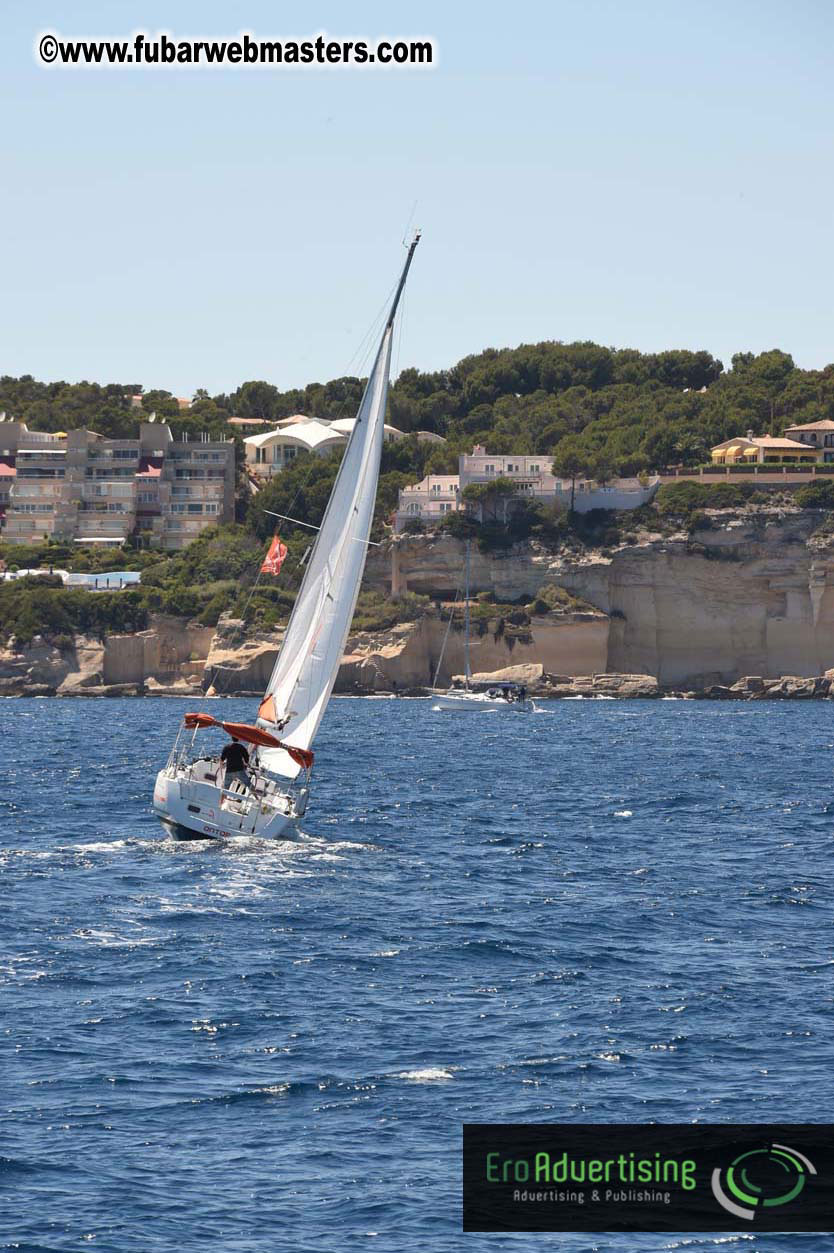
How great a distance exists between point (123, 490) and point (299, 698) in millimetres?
118822

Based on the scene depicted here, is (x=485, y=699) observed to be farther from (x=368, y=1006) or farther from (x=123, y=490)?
(x=368, y=1006)

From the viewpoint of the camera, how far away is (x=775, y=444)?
5694 inches

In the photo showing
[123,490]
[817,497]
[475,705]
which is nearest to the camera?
[475,705]

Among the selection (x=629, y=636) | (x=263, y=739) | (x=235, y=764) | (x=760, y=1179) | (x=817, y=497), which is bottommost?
(x=629, y=636)

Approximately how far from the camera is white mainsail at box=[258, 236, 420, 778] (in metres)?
42.0

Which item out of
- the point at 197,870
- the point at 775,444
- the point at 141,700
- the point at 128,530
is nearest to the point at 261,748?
the point at 197,870

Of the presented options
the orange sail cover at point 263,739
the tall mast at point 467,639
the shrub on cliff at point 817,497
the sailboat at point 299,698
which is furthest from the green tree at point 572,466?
the orange sail cover at point 263,739

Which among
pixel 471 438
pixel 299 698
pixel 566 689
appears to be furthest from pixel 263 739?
pixel 471 438

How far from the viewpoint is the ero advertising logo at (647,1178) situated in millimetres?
19281

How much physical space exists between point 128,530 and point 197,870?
123m

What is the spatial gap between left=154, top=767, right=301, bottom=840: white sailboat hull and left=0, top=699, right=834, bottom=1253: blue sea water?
52 centimetres

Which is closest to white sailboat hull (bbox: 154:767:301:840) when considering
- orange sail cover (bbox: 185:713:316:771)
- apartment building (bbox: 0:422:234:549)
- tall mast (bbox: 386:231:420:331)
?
orange sail cover (bbox: 185:713:316:771)

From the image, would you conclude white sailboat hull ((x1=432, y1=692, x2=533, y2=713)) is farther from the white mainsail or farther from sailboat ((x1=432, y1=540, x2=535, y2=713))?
the white mainsail

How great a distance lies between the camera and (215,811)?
4031 cm
